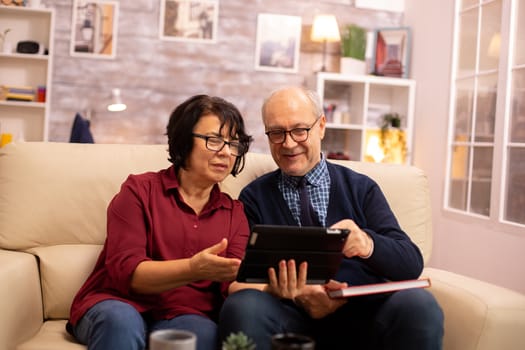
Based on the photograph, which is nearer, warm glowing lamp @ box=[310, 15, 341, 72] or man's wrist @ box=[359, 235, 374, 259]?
man's wrist @ box=[359, 235, 374, 259]

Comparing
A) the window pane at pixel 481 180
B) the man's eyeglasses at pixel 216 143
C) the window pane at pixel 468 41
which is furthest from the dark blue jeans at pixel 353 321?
the window pane at pixel 468 41

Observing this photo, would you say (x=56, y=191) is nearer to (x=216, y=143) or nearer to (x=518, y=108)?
(x=216, y=143)

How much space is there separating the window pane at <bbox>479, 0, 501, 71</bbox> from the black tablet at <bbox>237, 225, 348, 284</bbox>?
276 centimetres

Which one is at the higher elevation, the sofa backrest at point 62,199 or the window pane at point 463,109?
the window pane at point 463,109

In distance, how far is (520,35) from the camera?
3.65 meters

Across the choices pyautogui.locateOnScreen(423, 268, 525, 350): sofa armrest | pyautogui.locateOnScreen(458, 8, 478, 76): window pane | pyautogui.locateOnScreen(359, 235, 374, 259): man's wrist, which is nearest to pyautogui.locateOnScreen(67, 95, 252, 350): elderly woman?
pyautogui.locateOnScreen(359, 235, 374, 259): man's wrist

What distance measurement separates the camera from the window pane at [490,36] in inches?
153

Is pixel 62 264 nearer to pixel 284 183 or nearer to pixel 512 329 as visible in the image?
pixel 284 183

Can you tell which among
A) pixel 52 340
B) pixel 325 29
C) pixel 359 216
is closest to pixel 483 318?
pixel 359 216

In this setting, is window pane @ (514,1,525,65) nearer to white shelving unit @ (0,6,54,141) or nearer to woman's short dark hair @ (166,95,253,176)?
woman's short dark hair @ (166,95,253,176)

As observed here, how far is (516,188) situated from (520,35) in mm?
877

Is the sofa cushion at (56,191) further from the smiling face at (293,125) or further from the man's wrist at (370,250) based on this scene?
the man's wrist at (370,250)

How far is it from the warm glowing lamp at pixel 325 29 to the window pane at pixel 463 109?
3.61 feet

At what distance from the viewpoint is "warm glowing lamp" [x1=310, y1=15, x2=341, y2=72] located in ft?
16.4
